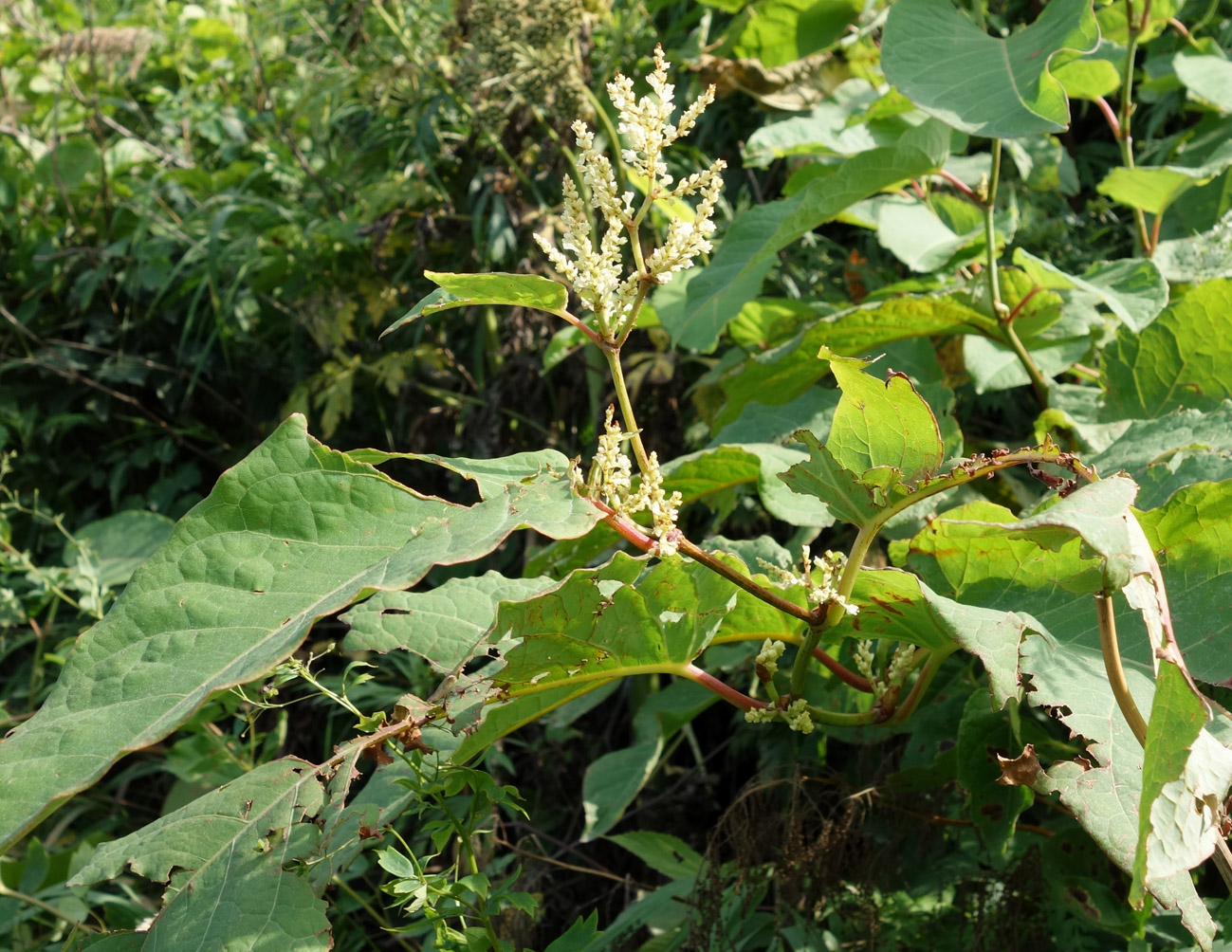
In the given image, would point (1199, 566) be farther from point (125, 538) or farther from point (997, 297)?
point (125, 538)

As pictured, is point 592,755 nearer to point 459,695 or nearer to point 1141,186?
point 459,695

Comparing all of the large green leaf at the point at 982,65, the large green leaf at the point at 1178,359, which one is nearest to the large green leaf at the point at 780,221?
the large green leaf at the point at 982,65

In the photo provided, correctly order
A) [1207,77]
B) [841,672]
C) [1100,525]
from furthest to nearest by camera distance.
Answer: [1207,77]
[841,672]
[1100,525]

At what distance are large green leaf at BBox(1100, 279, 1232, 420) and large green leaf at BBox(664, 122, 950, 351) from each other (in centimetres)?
32

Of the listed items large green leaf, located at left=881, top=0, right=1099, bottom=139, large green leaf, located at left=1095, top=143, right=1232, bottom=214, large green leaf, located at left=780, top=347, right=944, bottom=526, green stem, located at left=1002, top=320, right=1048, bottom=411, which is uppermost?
large green leaf, located at left=881, top=0, right=1099, bottom=139

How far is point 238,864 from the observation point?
2.41 ft

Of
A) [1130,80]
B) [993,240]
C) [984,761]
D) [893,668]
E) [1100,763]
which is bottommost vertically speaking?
A: [984,761]

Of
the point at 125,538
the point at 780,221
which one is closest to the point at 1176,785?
the point at 780,221

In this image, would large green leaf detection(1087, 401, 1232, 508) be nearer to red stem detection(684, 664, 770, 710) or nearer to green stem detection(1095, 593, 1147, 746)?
green stem detection(1095, 593, 1147, 746)

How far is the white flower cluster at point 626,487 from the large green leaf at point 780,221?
44 cm

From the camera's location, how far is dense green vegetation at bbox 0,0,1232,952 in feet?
2.19

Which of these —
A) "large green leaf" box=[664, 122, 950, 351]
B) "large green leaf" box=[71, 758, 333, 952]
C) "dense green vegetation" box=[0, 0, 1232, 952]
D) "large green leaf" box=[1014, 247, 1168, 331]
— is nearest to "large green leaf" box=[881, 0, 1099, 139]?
"dense green vegetation" box=[0, 0, 1232, 952]

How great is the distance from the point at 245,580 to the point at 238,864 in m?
0.24

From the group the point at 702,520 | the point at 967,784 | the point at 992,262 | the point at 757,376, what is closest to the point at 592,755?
the point at 702,520
